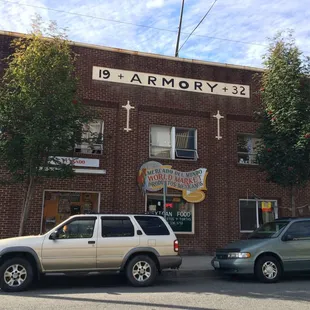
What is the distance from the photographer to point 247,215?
51.8 feet

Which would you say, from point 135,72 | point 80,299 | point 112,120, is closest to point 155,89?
point 135,72

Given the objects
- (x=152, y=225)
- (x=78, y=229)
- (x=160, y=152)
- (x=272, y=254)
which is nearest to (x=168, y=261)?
(x=152, y=225)

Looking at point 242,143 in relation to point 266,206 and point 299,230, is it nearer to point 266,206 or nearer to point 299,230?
point 266,206

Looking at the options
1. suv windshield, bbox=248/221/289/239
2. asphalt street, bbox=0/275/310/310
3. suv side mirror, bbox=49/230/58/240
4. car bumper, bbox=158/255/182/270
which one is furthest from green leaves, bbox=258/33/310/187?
suv side mirror, bbox=49/230/58/240

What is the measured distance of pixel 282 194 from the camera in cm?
1603

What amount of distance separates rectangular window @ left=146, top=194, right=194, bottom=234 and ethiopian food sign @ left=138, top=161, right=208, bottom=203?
1.36 ft

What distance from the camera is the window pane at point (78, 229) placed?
869 cm

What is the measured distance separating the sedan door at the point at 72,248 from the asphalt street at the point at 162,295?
527 mm

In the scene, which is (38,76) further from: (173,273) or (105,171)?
(173,273)

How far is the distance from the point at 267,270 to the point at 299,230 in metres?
1.52

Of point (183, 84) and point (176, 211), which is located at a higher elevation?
point (183, 84)

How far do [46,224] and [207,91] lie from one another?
828 cm

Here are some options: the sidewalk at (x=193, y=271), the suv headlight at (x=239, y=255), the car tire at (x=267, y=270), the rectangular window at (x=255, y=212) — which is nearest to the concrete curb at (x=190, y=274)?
the sidewalk at (x=193, y=271)

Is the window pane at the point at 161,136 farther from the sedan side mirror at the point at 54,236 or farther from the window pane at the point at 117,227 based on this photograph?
the sedan side mirror at the point at 54,236
